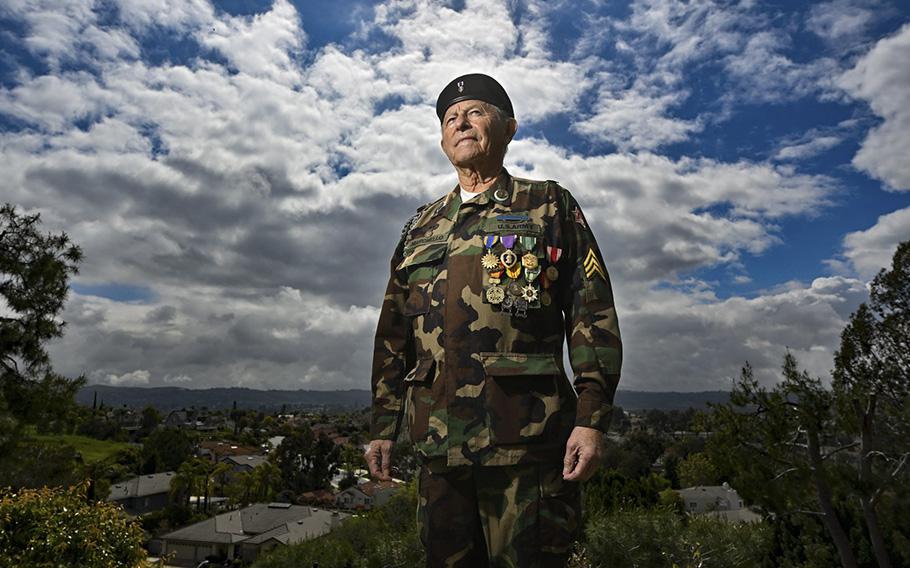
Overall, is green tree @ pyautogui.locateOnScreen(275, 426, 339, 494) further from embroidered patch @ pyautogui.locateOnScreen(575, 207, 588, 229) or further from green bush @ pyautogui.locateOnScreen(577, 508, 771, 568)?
embroidered patch @ pyautogui.locateOnScreen(575, 207, 588, 229)

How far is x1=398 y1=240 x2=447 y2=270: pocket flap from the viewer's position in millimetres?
2867

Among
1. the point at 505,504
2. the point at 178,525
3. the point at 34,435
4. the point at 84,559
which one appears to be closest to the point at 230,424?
the point at 178,525

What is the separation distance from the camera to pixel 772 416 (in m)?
10.6

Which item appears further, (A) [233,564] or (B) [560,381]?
(A) [233,564]

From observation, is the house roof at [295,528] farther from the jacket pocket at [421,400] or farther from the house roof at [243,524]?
the jacket pocket at [421,400]

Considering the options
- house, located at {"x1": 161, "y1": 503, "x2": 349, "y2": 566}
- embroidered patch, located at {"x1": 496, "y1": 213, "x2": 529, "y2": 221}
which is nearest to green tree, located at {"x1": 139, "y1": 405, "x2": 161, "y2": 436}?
house, located at {"x1": 161, "y1": 503, "x2": 349, "y2": 566}

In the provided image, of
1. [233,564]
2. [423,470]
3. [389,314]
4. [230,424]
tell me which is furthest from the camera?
[230,424]

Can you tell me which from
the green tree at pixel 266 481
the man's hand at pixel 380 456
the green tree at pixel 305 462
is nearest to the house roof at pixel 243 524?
the green tree at pixel 266 481

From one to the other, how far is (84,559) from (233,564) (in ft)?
90.9

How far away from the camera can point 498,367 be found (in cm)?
250

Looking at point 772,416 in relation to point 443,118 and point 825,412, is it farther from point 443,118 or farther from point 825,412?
point 443,118

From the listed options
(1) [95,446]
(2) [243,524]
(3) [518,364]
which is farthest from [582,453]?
(1) [95,446]

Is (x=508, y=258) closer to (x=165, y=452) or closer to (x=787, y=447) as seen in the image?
(x=787, y=447)

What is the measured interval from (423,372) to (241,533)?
39204 millimetres
